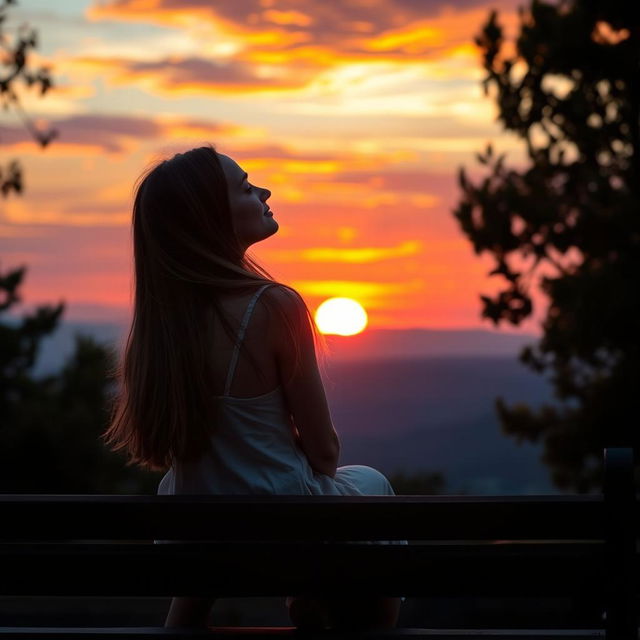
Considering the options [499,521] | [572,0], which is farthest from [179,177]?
[572,0]

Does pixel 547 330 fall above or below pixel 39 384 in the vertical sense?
above

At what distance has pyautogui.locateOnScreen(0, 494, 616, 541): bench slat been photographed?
7.99ft

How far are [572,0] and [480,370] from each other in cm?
9955

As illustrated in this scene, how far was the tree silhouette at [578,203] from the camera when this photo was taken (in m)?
17.2

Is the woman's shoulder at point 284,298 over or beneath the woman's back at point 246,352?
over

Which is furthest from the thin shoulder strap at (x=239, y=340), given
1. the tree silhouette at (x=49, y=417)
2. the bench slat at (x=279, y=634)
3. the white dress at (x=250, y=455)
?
the tree silhouette at (x=49, y=417)

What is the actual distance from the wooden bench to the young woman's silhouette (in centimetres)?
34

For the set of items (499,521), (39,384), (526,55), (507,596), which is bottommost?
(39,384)

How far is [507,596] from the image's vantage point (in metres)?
2.51

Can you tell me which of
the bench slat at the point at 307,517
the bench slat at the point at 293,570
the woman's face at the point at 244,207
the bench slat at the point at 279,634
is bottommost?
the bench slat at the point at 279,634

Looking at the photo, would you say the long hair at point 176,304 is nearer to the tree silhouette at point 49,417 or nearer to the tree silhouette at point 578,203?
the tree silhouette at point 578,203

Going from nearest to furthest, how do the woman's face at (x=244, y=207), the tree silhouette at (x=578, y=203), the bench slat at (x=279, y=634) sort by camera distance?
the bench slat at (x=279, y=634), the woman's face at (x=244, y=207), the tree silhouette at (x=578, y=203)

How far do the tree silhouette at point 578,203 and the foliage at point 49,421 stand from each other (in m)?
13.4

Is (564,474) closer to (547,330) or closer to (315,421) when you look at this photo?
(547,330)
